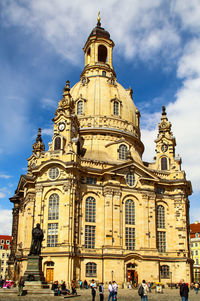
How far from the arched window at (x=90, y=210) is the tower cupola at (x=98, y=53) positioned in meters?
26.6

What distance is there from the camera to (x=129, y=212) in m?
49.9

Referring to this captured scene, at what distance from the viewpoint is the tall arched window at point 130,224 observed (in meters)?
48.4

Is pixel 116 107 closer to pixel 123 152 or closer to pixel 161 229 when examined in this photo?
pixel 123 152

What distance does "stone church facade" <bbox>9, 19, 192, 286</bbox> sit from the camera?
45.3 metres

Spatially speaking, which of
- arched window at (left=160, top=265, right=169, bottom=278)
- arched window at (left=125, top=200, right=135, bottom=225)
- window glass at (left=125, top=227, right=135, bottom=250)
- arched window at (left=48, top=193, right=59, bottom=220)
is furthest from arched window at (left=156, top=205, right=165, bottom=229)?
arched window at (left=48, top=193, right=59, bottom=220)

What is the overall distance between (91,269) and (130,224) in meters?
8.45

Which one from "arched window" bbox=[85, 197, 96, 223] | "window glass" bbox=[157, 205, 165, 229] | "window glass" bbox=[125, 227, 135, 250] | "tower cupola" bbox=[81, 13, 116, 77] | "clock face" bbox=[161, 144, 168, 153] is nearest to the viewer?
"arched window" bbox=[85, 197, 96, 223]

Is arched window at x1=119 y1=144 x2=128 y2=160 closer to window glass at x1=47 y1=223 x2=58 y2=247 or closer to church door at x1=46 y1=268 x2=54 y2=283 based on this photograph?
window glass at x1=47 y1=223 x2=58 y2=247

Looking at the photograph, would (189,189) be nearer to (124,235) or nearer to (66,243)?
(124,235)

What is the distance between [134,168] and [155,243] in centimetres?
1098

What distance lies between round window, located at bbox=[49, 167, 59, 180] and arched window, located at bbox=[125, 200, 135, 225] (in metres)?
10.8

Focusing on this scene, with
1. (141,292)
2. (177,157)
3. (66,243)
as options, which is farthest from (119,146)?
(141,292)

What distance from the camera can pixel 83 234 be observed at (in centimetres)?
4650

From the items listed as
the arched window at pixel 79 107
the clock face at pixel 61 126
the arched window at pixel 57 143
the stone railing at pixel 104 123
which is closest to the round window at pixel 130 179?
the stone railing at pixel 104 123
